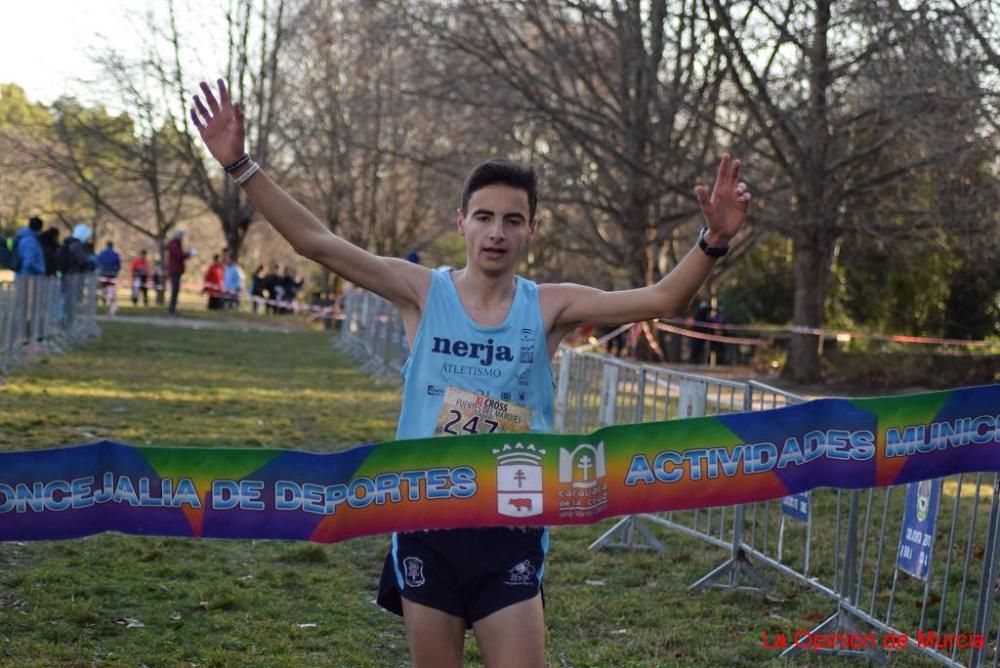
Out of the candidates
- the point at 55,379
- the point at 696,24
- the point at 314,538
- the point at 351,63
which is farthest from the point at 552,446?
the point at 351,63

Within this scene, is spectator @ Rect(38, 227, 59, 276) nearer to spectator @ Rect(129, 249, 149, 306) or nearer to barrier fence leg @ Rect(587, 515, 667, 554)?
barrier fence leg @ Rect(587, 515, 667, 554)

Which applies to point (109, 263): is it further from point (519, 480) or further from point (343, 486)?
point (519, 480)

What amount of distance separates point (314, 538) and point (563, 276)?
1499 inches

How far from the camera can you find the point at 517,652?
3623 millimetres

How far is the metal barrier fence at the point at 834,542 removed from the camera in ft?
20.4

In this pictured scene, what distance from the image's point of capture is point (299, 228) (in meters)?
3.92

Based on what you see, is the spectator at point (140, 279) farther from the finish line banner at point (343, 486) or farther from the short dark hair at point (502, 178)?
the short dark hair at point (502, 178)

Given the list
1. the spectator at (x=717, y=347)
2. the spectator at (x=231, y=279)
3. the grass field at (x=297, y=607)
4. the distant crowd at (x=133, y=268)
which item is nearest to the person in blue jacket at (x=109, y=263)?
the distant crowd at (x=133, y=268)

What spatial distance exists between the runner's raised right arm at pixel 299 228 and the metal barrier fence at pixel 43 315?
1368 cm

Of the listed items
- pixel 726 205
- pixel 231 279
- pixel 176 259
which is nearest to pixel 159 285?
pixel 231 279

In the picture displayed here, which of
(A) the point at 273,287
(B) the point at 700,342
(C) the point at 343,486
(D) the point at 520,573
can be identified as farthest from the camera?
(A) the point at 273,287

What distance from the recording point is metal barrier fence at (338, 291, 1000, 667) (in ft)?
20.4

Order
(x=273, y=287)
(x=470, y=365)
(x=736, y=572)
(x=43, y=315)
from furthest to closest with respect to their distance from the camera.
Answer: (x=273, y=287)
(x=43, y=315)
(x=736, y=572)
(x=470, y=365)

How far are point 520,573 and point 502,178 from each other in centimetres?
114
